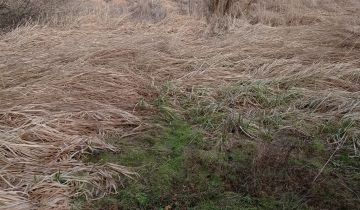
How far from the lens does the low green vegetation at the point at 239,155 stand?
315 cm

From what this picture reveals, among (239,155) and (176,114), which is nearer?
(239,155)

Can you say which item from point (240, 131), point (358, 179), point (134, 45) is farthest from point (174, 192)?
point (134, 45)

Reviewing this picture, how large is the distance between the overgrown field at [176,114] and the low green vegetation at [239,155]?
10 millimetres

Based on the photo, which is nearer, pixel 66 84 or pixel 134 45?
pixel 66 84

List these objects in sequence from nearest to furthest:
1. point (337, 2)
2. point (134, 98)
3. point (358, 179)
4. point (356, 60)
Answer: point (358, 179)
point (134, 98)
point (356, 60)
point (337, 2)

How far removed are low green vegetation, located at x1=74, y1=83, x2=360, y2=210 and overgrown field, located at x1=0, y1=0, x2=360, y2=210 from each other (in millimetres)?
10

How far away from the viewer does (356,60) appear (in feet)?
18.3

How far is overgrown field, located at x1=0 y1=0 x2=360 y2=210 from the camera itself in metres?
3.20

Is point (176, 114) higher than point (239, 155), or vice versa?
point (176, 114)

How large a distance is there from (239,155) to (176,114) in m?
0.85

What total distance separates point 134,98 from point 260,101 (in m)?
1.25

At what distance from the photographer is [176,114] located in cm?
428

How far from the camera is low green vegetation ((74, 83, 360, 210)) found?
315 centimetres

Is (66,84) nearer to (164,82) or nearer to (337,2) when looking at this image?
(164,82)
